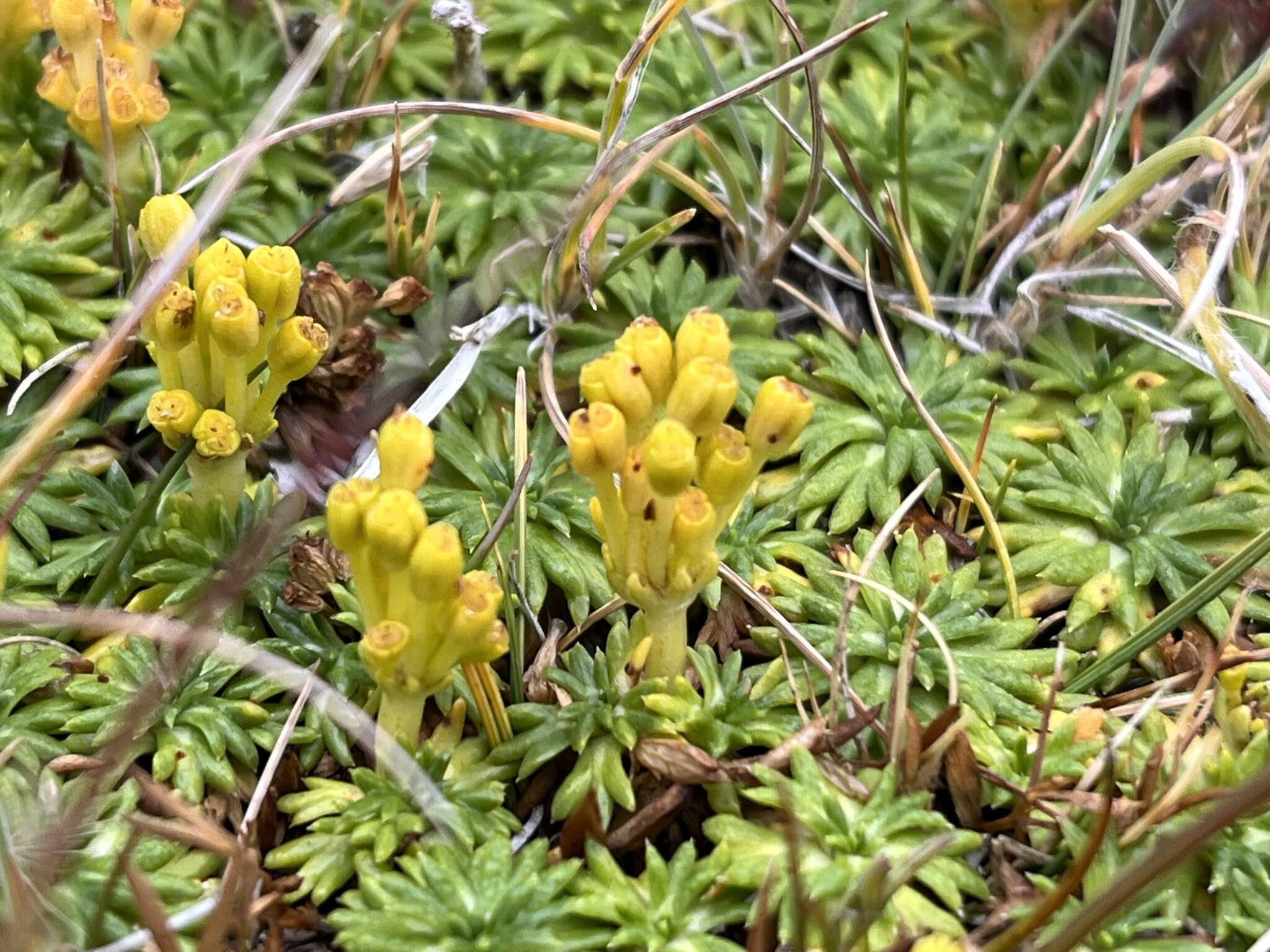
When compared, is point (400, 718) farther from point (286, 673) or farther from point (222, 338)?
point (222, 338)

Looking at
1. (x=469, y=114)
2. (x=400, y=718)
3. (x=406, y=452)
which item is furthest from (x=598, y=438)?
(x=469, y=114)

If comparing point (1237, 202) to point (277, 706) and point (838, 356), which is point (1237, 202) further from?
point (277, 706)

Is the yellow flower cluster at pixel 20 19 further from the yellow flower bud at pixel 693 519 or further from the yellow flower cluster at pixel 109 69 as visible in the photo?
the yellow flower bud at pixel 693 519

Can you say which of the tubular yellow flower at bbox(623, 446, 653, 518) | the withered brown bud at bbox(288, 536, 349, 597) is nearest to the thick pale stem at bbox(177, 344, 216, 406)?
the withered brown bud at bbox(288, 536, 349, 597)

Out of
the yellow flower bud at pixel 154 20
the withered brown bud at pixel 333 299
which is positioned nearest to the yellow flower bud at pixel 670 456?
the withered brown bud at pixel 333 299

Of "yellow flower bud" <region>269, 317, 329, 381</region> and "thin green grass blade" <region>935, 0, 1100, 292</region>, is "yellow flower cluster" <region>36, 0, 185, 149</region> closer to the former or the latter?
"yellow flower bud" <region>269, 317, 329, 381</region>

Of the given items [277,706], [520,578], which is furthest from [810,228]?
[277,706]
